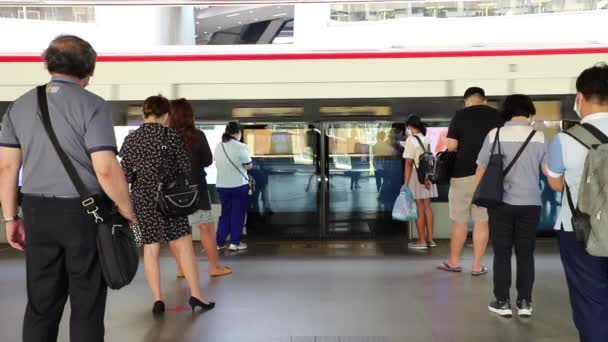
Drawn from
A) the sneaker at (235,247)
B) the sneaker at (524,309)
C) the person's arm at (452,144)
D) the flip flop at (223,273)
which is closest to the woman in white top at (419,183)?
the person's arm at (452,144)

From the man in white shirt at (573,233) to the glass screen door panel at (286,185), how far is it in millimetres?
5222

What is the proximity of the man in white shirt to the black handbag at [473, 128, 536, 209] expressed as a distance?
135 centimetres

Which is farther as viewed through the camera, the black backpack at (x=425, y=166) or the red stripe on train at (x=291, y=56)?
the red stripe on train at (x=291, y=56)

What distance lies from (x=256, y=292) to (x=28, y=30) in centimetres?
495

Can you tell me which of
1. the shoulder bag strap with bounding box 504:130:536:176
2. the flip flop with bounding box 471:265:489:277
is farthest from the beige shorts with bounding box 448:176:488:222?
the shoulder bag strap with bounding box 504:130:536:176

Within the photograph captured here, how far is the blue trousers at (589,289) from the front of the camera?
3.32m

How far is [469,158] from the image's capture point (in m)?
6.08

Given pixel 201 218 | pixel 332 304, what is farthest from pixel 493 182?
pixel 201 218

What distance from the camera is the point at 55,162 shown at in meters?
3.17

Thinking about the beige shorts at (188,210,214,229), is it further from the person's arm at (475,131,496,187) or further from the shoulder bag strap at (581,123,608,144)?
the shoulder bag strap at (581,123,608,144)

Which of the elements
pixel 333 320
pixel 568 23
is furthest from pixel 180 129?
pixel 568 23

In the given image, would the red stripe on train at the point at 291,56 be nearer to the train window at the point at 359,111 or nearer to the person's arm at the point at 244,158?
the train window at the point at 359,111

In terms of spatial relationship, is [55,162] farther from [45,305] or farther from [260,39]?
[260,39]

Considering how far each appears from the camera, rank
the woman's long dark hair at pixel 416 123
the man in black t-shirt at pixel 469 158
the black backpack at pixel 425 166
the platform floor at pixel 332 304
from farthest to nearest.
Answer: the woman's long dark hair at pixel 416 123 < the black backpack at pixel 425 166 < the man in black t-shirt at pixel 469 158 < the platform floor at pixel 332 304
